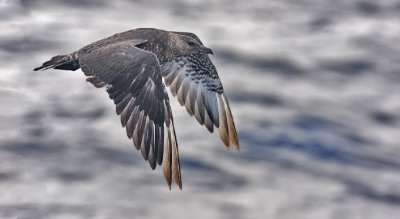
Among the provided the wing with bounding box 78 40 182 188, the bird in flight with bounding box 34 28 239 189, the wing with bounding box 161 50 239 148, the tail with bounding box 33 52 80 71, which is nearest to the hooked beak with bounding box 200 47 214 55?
the bird in flight with bounding box 34 28 239 189

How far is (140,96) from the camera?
1297cm

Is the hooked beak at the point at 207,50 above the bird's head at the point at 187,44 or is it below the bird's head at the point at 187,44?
below

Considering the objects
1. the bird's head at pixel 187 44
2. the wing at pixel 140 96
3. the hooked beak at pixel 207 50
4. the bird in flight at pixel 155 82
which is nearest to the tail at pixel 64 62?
the bird in flight at pixel 155 82

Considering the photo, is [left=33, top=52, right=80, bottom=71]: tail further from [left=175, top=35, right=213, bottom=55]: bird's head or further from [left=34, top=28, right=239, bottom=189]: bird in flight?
[left=175, top=35, right=213, bottom=55]: bird's head

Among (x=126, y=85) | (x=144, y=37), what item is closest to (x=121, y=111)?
(x=126, y=85)

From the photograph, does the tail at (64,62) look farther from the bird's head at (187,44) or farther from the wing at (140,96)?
the bird's head at (187,44)

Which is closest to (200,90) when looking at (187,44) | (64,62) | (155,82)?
(187,44)

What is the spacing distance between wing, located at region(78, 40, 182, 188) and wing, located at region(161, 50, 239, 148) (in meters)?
1.69

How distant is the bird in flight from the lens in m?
12.7

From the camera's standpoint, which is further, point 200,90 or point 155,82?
point 200,90

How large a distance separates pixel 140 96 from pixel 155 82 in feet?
0.88

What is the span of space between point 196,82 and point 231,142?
1.04 meters

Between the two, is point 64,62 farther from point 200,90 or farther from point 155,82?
point 200,90

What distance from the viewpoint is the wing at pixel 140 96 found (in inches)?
497
